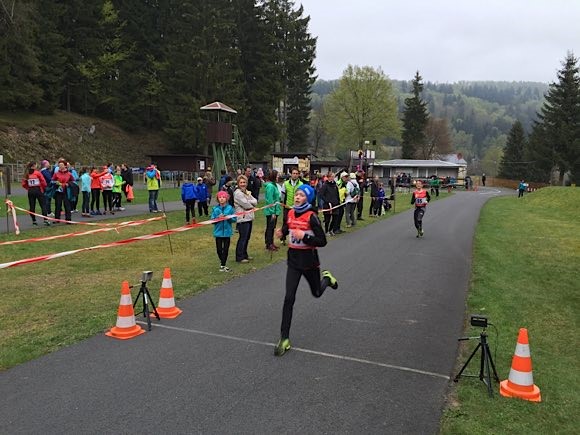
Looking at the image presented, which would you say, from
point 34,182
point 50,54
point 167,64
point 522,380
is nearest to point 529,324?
point 522,380

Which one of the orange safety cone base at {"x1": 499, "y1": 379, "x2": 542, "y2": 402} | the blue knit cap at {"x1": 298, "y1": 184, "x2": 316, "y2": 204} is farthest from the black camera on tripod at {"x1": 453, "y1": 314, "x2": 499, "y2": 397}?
the blue knit cap at {"x1": 298, "y1": 184, "x2": 316, "y2": 204}

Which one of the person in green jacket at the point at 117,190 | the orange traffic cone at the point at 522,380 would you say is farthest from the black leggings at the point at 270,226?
Answer: the person in green jacket at the point at 117,190

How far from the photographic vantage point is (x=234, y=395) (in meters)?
4.64

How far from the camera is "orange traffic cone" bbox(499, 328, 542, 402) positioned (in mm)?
4754

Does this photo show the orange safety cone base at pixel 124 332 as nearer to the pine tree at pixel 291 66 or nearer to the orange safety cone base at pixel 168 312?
the orange safety cone base at pixel 168 312

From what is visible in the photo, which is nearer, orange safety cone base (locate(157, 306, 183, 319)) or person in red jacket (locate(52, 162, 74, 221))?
orange safety cone base (locate(157, 306, 183, 319))

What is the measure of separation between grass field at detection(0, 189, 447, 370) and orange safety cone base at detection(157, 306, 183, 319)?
0.65m

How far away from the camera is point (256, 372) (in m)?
5.20

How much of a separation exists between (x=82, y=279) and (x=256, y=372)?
18.1 ft

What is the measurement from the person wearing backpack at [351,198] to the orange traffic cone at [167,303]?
11.9 meters

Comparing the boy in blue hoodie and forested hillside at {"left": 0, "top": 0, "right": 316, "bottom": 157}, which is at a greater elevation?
forested hillside at {"left": 0, "top": 0, "right": 316, "bottom": 157}

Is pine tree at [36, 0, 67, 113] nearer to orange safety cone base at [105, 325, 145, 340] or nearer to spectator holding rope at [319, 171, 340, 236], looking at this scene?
spectator holding rope at [319, 171, 340, 236]

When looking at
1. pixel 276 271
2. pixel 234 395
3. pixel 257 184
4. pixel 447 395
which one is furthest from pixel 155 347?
pixel 257 184

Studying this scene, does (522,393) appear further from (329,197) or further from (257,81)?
(257,81)
